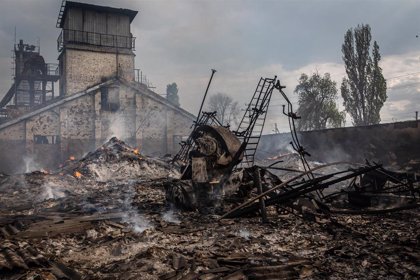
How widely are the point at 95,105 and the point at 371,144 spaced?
74.3 feet

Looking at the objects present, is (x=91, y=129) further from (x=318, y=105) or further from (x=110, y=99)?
(x=318, y=105)

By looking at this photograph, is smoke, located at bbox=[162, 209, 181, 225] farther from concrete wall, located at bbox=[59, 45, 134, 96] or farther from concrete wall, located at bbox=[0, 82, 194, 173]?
concrete wall, located at bbox=[59, 45, 134, 96]

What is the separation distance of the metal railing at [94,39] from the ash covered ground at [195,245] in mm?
22558

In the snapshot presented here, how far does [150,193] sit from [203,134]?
13.0 feet

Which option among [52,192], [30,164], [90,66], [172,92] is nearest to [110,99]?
[90,66]

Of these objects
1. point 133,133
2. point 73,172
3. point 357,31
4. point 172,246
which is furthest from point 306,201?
point 357,31

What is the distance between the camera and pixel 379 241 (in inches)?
230

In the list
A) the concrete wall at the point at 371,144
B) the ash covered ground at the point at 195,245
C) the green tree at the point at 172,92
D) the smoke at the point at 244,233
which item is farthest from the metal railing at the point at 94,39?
the green tree at the point at 172,92

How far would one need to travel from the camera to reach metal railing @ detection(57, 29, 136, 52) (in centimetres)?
2842

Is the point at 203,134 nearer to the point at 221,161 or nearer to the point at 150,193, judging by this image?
the point at 221,161

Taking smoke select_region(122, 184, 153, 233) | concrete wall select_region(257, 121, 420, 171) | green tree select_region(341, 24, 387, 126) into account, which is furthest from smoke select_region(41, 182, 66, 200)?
green tree select_region(341, 24, 387, 126)

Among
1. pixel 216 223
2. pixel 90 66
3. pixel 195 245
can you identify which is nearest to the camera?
pixel 195 245

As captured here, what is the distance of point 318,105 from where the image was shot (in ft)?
129

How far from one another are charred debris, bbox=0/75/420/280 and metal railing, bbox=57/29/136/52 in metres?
20.6
